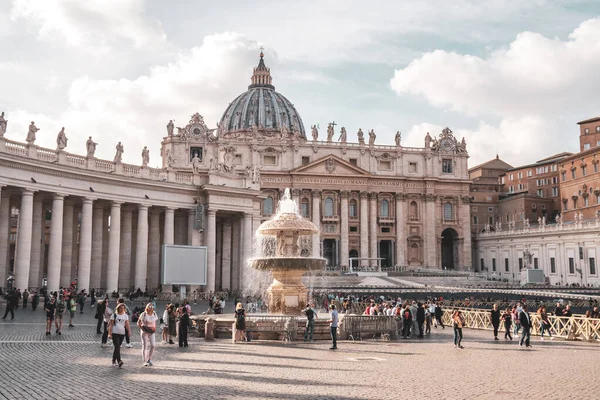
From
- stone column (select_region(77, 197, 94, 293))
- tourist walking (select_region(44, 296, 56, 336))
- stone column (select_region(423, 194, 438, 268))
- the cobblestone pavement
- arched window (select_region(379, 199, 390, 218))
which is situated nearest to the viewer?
the cobblestone pavement

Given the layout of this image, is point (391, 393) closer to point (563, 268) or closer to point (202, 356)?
point (202, 356)

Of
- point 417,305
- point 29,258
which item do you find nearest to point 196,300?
point 29,258

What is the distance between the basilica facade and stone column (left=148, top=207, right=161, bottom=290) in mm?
72

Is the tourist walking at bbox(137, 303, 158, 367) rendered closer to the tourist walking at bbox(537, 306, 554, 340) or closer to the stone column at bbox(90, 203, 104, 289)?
the tourist walking at bbox(537, 306, 554, 340)

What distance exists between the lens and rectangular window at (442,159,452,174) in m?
89.8

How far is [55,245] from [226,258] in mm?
13414

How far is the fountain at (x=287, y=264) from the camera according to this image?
22.4 m

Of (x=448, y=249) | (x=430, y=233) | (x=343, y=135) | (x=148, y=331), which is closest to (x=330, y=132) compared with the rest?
(x=343, y=135)

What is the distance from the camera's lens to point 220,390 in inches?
434

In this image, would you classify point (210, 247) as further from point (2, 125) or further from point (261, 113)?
point (261, 113)

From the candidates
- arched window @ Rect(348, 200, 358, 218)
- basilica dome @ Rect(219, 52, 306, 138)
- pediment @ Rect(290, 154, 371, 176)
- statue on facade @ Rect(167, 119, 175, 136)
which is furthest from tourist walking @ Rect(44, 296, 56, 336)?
basilica dome @ Rect(219, 52, 306, 138)

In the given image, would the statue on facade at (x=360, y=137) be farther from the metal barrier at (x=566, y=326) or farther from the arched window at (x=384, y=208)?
the metal barrier at (x=566, y=326)

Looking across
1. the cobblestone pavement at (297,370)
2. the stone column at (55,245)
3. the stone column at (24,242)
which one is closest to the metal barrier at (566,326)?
the cobblestone pavement at (297,370)

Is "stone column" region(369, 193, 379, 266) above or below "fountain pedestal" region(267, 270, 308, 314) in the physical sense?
above
